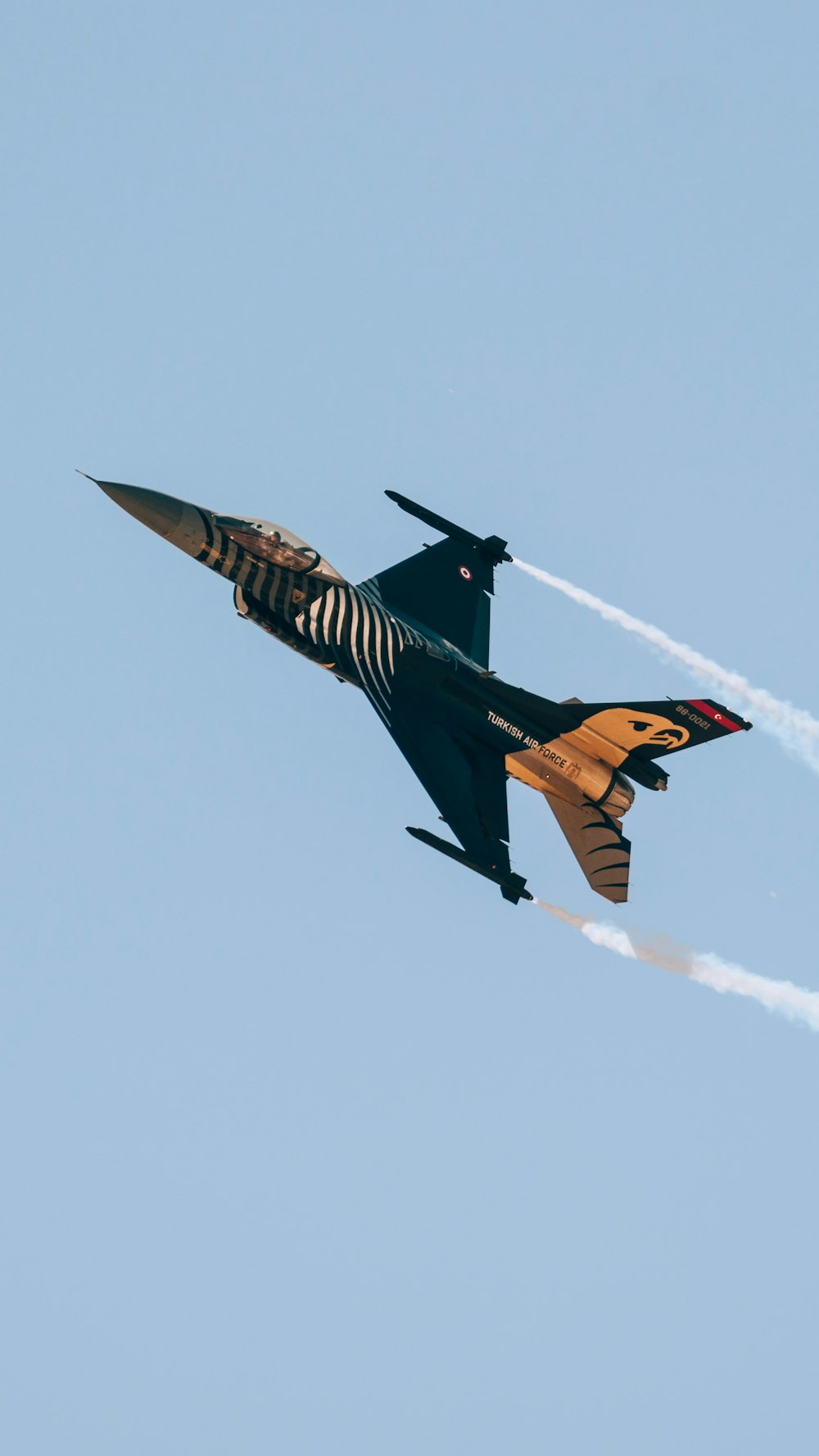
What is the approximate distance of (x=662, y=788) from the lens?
52156 mm

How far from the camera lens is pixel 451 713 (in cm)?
5241

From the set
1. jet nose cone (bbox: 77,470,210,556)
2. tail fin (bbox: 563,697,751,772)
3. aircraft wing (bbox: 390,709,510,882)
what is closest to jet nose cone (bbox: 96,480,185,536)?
jet nose cone (bbox: 77,470,210,556)

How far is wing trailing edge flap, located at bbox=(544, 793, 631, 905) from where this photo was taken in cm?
5191

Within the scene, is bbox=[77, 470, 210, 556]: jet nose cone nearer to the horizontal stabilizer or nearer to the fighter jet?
the fighter jet

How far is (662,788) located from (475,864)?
471 cm

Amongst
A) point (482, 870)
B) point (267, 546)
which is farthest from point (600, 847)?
point (267, 546)

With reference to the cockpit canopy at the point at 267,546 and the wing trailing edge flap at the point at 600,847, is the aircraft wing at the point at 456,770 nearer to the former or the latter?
the wing trailing edge flap at the point at 600,847

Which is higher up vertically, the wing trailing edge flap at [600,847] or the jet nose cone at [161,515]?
the jet nose cone at [161,515]

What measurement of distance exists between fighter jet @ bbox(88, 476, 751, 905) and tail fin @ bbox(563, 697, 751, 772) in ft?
0.12

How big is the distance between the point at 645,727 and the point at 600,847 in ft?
9.60

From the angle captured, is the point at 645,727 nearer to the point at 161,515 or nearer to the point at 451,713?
the point at 451,713

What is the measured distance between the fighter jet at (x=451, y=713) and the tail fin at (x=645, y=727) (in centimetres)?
4

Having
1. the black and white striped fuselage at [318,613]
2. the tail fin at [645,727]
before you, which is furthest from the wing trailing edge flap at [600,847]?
the black and white striped fuselage at [318,613]

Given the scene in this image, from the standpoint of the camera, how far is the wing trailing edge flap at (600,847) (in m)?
51.9
